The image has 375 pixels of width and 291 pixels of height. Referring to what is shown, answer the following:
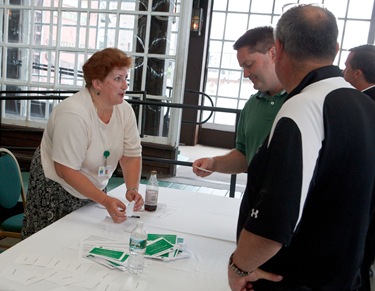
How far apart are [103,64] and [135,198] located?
0.65m

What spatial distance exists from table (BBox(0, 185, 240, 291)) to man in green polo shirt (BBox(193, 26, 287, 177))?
26 cm

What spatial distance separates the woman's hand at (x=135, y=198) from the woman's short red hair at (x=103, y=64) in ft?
1.80

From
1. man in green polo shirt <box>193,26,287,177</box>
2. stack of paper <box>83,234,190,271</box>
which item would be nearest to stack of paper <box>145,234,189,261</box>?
stack of paper <box>83,234,190,271</box>

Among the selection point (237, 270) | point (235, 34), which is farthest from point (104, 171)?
point (235, 34)

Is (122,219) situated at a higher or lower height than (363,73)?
lower

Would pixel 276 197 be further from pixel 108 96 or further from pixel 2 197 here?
pixel 2 197

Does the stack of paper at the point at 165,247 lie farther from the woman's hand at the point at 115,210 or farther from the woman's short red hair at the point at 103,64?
the woman's short red hair at the point at 103,64

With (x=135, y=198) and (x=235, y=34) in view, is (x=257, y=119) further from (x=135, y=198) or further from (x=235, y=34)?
(x=235, y=34)

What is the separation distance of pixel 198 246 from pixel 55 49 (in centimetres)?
397

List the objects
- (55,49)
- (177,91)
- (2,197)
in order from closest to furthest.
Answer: (2,197) → (177,91) → (55,49)

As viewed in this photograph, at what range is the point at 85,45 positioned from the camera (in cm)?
473

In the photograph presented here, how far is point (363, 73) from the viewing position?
237cm

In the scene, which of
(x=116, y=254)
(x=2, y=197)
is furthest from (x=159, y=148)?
(x=116, y=254)

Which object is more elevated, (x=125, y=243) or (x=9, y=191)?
(x=125, y=243)
